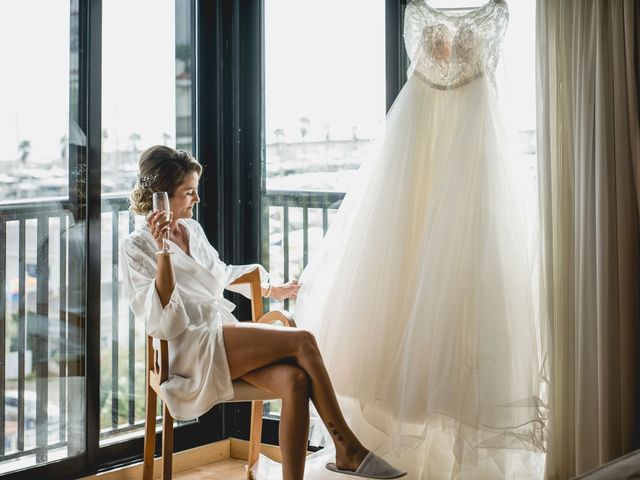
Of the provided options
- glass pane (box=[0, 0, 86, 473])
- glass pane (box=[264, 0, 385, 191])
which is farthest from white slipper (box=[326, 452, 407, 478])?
glass pane (box=[264, 0, 385, 191])

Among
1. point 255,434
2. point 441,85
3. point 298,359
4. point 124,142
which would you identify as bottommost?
point 255,434

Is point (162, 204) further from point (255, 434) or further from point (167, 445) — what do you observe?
point (255, 434)

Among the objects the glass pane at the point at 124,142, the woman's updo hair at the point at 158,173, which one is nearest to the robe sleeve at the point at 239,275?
the woman's updo hair at the point at 158,173

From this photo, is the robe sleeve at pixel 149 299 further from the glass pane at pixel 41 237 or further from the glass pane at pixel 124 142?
the glass pane at pixel 124 142

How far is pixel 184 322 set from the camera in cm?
261

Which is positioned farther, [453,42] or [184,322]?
[453,42]

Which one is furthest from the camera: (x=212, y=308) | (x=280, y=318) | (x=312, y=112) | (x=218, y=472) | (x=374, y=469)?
(x=312, y=112)

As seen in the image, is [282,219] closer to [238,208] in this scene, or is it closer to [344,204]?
[238,208]

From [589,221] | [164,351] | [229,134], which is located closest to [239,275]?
[164,351]

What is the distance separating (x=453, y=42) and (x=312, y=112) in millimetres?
855

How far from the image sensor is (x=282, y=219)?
357 cm

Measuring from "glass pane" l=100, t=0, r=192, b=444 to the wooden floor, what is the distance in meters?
0.28

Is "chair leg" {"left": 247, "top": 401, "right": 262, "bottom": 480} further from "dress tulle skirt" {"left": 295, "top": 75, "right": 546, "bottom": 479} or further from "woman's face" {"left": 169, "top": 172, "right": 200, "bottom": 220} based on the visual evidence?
"woman's face" {"left": 169, "top": 172, "right": 200, "bottom": 220}

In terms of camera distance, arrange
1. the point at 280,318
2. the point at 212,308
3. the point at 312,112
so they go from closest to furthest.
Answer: the point at 212,308 → the point at 280,318 → the point at 312,112
